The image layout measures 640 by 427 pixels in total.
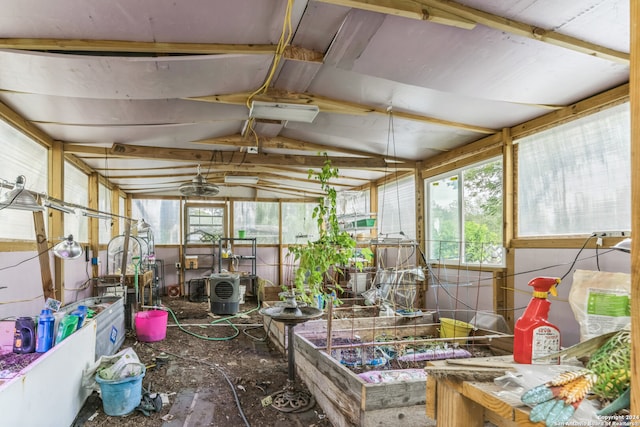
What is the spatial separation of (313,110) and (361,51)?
3.81 feet

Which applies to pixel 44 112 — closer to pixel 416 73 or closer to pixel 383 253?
pixel 416 73

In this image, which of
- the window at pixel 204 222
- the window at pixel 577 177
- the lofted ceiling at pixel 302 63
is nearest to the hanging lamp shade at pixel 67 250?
the lofted ceiling at pixel 302 63

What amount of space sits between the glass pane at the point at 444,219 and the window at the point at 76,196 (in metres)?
5.40

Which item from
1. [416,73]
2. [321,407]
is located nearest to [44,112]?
[416,73]

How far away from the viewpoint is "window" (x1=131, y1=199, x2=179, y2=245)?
905 centimetres

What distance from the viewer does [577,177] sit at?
3543mm

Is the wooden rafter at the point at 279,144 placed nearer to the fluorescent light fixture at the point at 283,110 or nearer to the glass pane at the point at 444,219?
the glass pane at the point at 444,219

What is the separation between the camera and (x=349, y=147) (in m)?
5.91

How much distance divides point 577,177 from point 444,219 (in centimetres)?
229

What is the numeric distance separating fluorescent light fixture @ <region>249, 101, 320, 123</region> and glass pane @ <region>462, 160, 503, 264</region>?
2.48 m

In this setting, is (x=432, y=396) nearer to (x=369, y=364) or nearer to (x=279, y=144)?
(x=369, y=364)

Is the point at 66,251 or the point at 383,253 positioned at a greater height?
the point at 66,251

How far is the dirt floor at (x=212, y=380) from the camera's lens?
285 cm

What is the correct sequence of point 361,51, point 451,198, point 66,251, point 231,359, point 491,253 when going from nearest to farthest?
point 361,51
point 66,251
point 231,359
point 491,253
point 451,198
